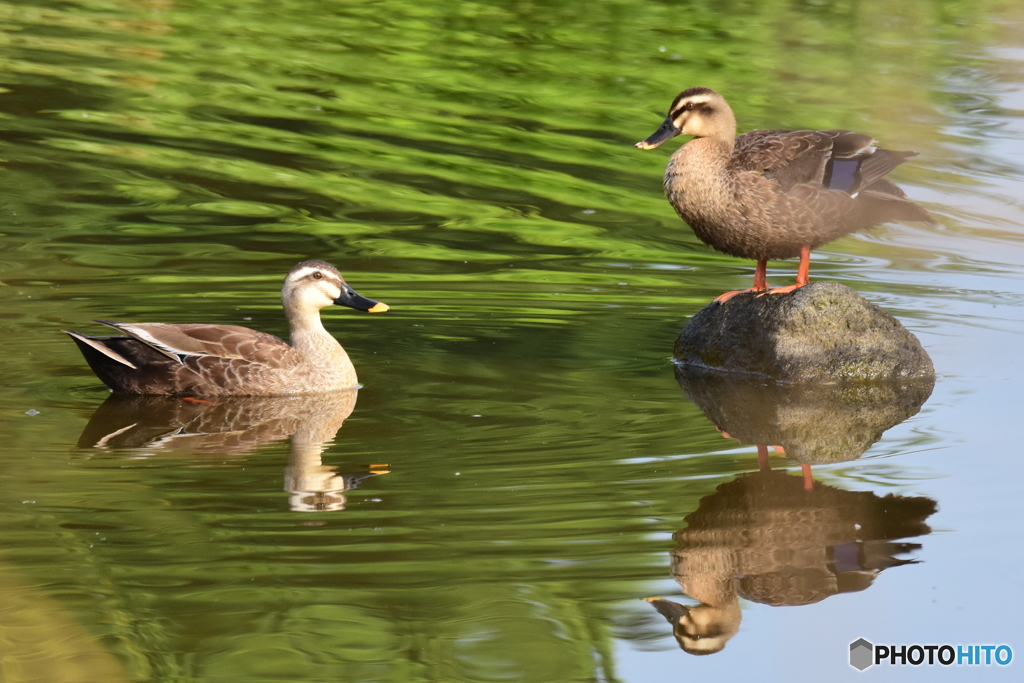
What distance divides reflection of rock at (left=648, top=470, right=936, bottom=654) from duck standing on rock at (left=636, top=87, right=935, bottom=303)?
2.29m

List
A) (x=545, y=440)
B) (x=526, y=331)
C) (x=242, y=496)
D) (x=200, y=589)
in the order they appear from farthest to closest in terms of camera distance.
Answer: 1. (x=526, y=331)
2. (x=545, y=440)
3. (x=242, y=496)
4. (x=200, y=589)

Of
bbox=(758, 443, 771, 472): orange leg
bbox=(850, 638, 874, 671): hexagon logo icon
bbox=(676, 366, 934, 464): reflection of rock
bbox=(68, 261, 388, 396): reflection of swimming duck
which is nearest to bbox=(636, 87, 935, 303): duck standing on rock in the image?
bbox=(676, 366, 934, 464): reflection of rock

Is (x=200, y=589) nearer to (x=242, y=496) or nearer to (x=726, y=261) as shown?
(x=242, y=496)

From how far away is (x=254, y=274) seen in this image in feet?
38.5

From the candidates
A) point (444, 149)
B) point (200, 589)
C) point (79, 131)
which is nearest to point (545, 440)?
point (200, 589)

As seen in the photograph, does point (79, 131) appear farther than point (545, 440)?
Yes

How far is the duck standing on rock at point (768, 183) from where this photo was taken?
29.5ft

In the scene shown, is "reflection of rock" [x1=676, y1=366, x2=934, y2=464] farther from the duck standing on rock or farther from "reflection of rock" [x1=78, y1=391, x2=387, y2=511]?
"reflection of rock" [x1=78, y1=391, x2=387, y2=511]

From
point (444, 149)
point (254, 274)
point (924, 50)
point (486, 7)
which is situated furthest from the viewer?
point (486, 7)

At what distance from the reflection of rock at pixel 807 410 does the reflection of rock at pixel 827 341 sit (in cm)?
11

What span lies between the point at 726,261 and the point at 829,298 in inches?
133

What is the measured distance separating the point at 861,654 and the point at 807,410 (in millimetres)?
3427

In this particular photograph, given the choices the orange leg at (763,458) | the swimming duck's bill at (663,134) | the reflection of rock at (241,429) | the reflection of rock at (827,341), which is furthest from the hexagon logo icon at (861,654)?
the swimming duck's bill at (663,134)

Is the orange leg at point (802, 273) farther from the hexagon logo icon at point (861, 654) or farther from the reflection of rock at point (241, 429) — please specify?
the hexagon logo icon at point (861, 654)
